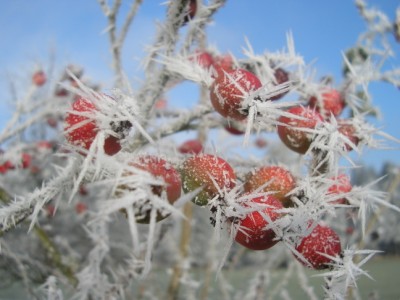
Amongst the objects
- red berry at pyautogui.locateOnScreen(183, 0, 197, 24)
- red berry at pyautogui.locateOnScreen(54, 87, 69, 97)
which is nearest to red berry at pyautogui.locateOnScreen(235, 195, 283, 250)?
red berry at pyautogui.locateOnScreen(183, 0, 197, 24)

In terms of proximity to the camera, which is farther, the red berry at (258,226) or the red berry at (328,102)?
the red berry at (328,102)

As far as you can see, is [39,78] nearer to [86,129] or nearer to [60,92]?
[60,92]

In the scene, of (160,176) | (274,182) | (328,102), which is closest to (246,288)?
(328,102)

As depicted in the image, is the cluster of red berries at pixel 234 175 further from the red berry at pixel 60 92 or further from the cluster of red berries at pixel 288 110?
the red berry at pixel 60 92

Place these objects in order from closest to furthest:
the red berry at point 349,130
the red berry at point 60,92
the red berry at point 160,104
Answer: the red berry at point 349,130, the red berry at point 160,104, the red berry at point 60,92

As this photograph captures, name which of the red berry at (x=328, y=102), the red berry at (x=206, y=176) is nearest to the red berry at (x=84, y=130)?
the red berry at (x=206, y=176)

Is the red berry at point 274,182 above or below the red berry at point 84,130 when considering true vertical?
below
